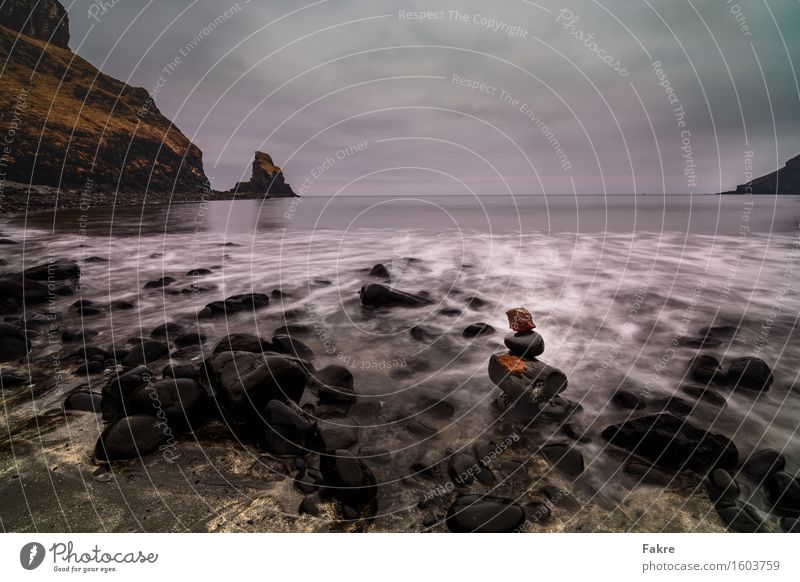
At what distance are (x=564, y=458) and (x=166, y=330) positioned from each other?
25.6 feet

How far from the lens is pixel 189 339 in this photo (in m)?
7.35

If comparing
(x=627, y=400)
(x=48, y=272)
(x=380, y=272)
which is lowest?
(x=627, y=400)

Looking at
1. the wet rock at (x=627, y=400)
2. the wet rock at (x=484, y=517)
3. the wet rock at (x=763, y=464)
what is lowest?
the wet rock at (x=484, y=517)

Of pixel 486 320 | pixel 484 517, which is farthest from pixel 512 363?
pixel 486 320

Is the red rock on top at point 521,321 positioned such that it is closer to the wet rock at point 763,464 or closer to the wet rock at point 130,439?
the wet rock at point 763,464

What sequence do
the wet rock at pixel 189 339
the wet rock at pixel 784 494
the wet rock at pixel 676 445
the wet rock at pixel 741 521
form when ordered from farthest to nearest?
the wet rock at pixel 189 339, the wet rock at pixel 676 445, the wet rock at pixel 784 494, the wet rock at pixel 741 521

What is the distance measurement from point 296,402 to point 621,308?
925 cm

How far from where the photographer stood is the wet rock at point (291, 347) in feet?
22.7

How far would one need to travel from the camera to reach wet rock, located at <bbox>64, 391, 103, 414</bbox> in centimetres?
482

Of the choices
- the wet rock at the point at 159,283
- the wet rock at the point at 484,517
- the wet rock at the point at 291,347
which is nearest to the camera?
the wet rock at the point at 484,517

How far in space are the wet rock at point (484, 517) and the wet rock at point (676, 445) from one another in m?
1.99

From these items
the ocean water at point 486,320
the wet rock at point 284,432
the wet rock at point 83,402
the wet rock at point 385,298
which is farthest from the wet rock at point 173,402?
the wet rock at point 385,298

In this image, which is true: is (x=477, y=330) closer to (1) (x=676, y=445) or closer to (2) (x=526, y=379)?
(2) (x=526, y=379)
